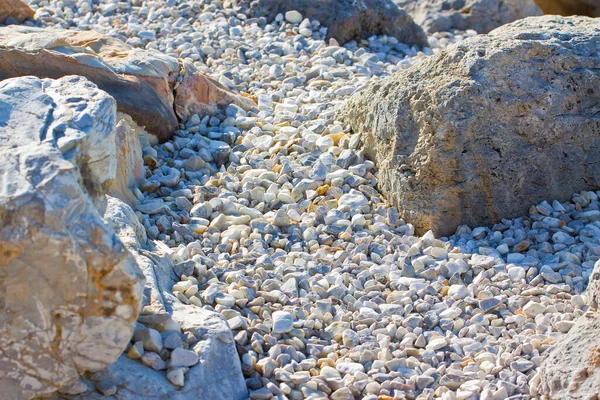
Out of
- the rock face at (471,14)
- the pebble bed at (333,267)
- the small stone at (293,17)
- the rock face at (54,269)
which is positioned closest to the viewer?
the rock face at (54,269)

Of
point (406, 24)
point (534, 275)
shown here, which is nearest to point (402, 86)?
point (534, 275)

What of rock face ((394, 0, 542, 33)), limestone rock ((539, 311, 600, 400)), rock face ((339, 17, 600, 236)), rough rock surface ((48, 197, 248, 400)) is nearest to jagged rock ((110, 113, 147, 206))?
rough rock surface ((48, 197, 248, 400))

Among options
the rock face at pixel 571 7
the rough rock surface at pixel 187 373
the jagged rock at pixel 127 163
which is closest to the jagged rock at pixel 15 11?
the jagged rock at pixel 127 163

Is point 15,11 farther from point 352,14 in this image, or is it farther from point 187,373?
point 187,373

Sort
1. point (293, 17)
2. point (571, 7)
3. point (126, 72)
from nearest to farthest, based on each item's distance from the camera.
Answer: point (126, 72) < point (293, 17) < point (571, 7)

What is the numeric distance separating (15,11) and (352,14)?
221cm

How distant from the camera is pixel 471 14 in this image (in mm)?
6812

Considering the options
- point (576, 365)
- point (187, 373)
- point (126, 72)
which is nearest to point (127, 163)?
point (126, 72)

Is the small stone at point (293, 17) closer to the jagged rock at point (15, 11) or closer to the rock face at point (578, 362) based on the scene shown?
the jagged rock at point (15, 11)

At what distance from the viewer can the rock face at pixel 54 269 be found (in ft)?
6.57

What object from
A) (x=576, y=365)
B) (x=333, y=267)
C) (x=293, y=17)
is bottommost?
(x=333, y=267)

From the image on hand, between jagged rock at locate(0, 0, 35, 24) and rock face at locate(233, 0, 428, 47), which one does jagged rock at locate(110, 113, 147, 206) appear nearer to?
jagged rock at locate(0, 0, 35, 24)

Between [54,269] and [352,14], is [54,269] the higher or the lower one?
the lower one

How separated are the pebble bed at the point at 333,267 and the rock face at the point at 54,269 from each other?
0.29 metres
